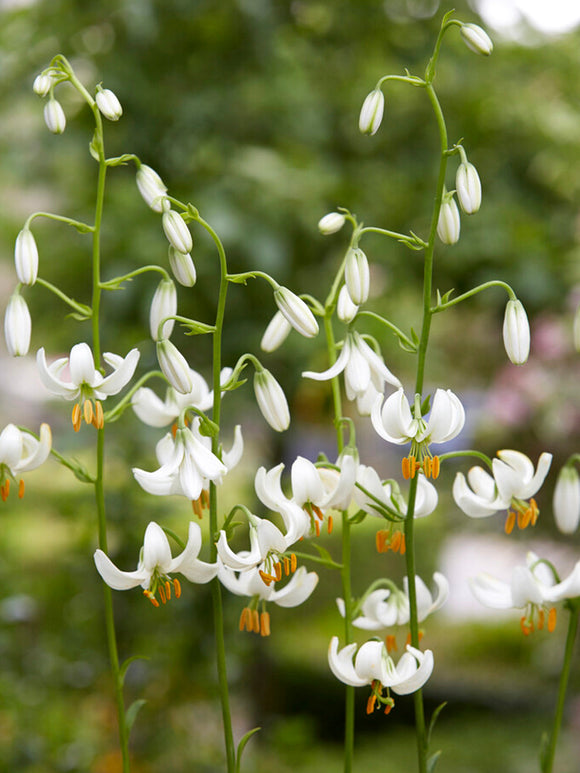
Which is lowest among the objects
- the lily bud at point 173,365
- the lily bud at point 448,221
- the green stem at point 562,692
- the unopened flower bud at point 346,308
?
the green stem at point 562,692

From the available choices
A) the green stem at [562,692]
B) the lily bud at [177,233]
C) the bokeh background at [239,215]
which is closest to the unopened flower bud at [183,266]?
the lily bud at [177,233]

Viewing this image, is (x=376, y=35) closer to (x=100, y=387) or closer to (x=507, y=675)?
(x=100, y=387)

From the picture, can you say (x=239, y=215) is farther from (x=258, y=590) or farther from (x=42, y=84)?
(x=258, y=590)

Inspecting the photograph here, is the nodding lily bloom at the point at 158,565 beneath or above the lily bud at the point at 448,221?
beneath

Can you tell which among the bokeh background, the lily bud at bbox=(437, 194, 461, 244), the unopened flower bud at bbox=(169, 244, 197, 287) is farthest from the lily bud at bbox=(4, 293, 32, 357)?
the bokeh background

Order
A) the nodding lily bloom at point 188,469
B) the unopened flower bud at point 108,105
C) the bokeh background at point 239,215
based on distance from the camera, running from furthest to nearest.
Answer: the bokeh background at point 239,215
the unopened flower bud at point 108,105
the nodding lily bloom at point 188,469

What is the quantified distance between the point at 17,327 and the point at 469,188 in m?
0.46

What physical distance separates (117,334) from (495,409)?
4.04ft

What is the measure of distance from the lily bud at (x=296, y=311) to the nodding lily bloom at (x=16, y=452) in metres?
0.25

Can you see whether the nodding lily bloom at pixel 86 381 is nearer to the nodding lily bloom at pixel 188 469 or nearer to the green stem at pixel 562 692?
the nodding lily bloom at pixel 188 469

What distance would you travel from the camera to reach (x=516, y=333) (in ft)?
2.60

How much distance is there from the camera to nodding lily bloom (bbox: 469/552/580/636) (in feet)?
2.74

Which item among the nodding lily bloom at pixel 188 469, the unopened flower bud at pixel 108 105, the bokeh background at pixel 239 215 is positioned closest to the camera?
the nodding lily bloom at pixel 188 469

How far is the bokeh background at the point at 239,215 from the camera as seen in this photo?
2.30m
